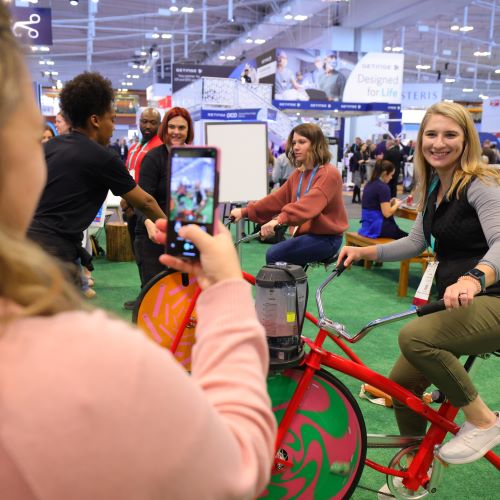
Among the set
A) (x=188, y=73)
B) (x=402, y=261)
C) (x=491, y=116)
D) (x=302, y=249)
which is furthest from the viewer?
(x=491, y=116)

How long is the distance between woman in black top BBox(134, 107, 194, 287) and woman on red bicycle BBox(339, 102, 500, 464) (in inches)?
73.7

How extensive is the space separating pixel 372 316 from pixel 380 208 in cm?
150

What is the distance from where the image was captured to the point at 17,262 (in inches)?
22.0

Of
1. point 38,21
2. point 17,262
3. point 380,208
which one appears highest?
point 38,21

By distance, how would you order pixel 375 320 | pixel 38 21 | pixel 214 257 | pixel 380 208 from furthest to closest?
1. pixel 38 21
2. pixel 380 208
3. pixel 375 320
4. pixel 214 257

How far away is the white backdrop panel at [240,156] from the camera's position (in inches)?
213

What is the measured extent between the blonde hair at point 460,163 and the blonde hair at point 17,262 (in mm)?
1819

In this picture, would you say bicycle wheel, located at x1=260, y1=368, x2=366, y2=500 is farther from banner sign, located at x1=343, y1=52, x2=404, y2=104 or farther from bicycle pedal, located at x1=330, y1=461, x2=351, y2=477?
banner sign, located at x1=343, y1=52, x2=404, y2=104

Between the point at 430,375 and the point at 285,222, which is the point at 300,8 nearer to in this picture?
the point at 285,222

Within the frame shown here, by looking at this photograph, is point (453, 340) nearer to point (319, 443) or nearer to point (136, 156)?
point (319, 443)

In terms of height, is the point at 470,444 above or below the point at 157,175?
below

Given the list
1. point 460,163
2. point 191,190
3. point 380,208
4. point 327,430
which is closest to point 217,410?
point 191,190

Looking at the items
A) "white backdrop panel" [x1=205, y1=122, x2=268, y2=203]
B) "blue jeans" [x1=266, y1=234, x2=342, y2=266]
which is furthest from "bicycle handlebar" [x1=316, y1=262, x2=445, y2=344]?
"white backdrop panel" [x1=205, y1=122, x2=268, y2=203]

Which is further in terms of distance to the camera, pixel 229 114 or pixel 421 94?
pixel 421 94
